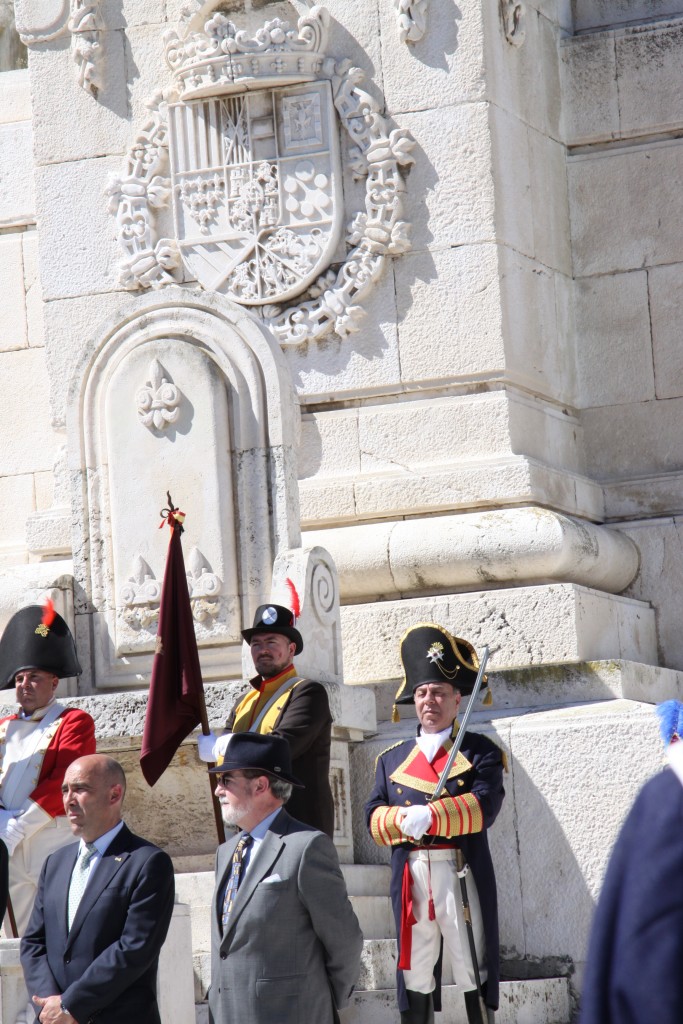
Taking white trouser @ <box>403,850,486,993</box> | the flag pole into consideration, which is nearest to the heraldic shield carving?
the flag pole

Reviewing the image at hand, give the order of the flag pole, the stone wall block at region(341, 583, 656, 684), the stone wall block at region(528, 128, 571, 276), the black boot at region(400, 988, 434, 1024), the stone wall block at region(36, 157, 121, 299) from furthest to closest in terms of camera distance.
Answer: the stone wall block at region(36, 157, 121, 299) → the stone wall block at region(528, 128, 571, 276) → the stone wall block at region(341, 583, 656, 684) → the flag pole → the black boot at region(400, 988, 434, 1024)

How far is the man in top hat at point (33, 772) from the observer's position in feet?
25.2

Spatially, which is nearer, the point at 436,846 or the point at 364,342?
the point at 436,846

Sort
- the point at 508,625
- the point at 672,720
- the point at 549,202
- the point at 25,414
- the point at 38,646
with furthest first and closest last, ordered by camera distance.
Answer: the point at 25,414 → the point at 549,202 → the point at 508,625 → the point at 38,646 → the point at 672,720

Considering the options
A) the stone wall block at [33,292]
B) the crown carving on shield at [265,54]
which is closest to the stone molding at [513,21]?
the crown carving on shield at [265,54]

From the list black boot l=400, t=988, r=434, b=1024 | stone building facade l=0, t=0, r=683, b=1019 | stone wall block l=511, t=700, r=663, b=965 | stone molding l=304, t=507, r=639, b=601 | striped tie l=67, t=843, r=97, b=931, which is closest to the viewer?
striped tie l=67, t=843, r=97, b=931

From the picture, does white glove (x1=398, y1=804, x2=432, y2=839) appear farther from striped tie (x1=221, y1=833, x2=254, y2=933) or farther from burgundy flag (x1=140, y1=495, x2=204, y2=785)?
striped tie (x1=221, y1=833, x2=254, y2=933)

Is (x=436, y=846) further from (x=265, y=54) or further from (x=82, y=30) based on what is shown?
(x=82, y=30)

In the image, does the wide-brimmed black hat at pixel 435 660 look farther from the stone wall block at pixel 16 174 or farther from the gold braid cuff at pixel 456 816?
the stone wall block at pixel 16 174

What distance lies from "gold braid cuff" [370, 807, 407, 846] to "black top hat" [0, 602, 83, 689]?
59.4 inches

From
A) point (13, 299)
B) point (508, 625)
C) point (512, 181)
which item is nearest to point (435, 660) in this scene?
point (508, 625)

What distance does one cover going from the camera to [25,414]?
38.5ft

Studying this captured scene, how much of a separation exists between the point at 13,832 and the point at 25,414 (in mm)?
4512

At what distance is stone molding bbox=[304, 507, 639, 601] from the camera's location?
9.49 metres
